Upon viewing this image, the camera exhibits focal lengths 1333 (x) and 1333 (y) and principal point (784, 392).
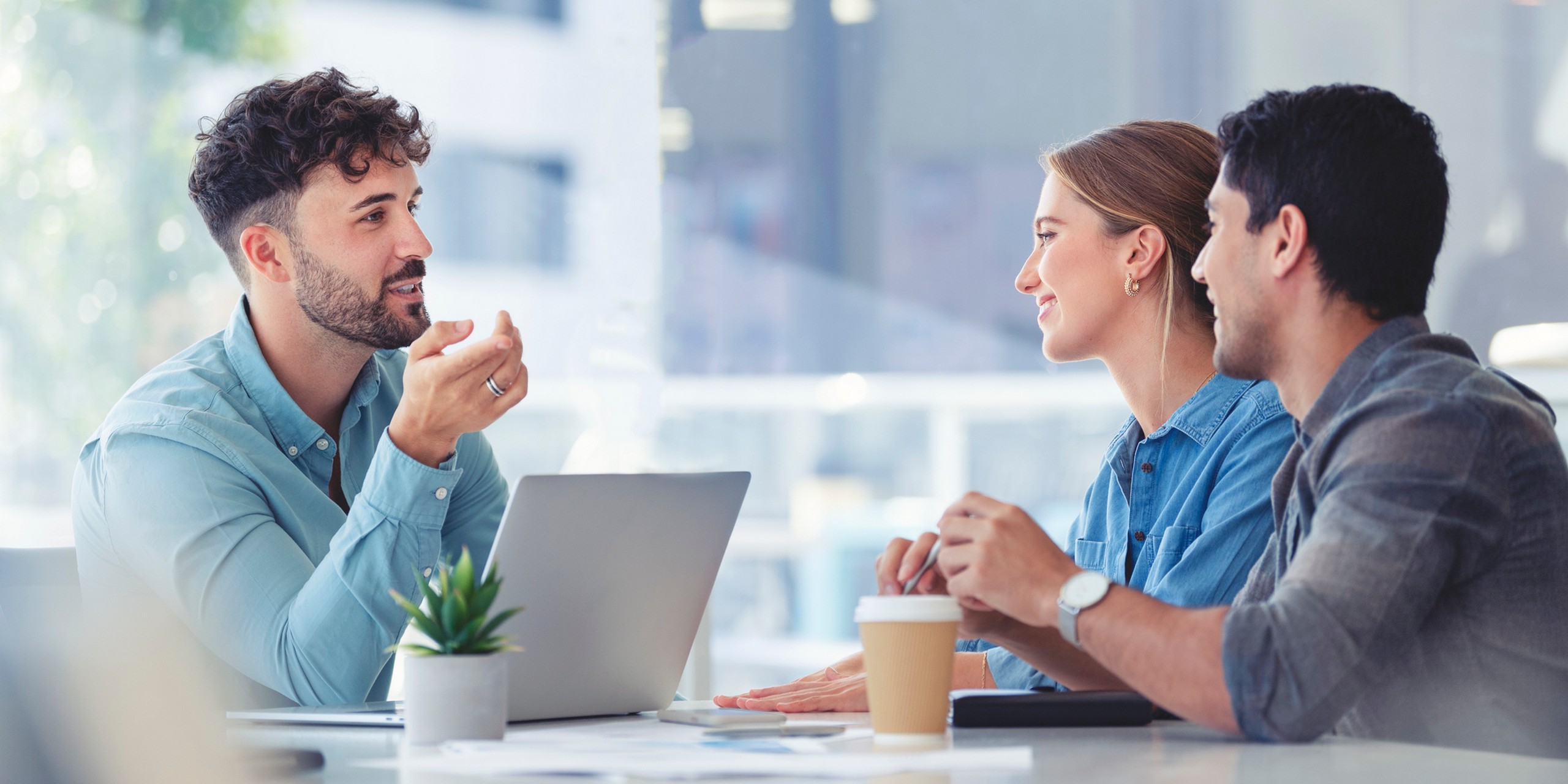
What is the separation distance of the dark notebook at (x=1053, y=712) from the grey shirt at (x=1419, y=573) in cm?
15

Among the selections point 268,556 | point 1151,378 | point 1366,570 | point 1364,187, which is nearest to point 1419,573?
point 1366,570

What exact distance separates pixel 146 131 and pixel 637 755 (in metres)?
3.34

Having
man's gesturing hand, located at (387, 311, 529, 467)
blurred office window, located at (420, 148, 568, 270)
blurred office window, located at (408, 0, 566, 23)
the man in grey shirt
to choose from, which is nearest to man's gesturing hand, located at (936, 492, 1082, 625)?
the man in grey shirt

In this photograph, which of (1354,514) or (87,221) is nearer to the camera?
(1354,514)

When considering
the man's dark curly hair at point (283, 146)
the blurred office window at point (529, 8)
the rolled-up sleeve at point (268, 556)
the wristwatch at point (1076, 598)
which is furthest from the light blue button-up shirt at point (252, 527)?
the blurred office window at point (529, 8)

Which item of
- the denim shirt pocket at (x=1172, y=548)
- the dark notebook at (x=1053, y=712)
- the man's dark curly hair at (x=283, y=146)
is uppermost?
the man's dark curly hair at (x=283, y=146)

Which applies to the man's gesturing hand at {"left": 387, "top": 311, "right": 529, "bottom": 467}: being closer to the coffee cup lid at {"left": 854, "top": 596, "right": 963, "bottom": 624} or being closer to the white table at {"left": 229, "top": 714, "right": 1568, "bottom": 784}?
the white table at {"left": 229, "top": 714, "right": 1568, "bottom": 784}

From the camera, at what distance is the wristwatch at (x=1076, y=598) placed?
1.00m

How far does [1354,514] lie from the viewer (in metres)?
0.94

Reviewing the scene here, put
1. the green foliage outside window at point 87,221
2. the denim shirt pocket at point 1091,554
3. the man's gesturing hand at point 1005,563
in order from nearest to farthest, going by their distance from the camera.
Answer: the man's gesturing hand at point 1005,563, the denim shirt pocket at point 1091,554, the green foliage outside window at point 87,221

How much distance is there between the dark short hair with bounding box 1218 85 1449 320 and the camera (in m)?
1.10

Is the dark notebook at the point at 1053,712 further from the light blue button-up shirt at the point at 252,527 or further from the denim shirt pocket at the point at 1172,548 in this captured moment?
the light blue button-up shirt at the point at 252,527

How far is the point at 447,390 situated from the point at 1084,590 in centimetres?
76

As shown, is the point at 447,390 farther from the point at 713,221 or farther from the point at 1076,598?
the point at 713,221
